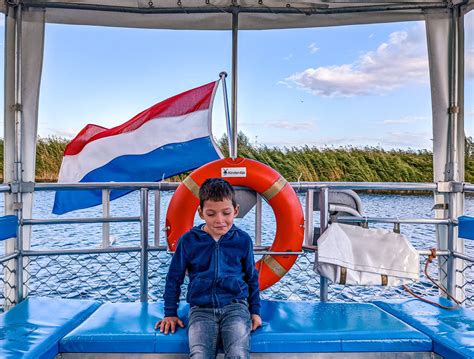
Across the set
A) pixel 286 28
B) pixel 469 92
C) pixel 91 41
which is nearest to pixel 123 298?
pixel 286 28

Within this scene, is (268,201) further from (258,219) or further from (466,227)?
(466,227)

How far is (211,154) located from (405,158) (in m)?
2.41

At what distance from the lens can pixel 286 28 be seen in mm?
2504

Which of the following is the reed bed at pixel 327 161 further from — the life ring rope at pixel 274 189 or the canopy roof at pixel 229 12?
the life ring rope at pixel 274 189

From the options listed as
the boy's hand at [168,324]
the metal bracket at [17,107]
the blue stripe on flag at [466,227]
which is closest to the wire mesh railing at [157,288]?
the blue stripe on flag at [466,227]

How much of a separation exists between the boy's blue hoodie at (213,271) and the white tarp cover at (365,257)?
0.56 m

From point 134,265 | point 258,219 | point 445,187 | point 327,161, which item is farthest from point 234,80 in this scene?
point 134,265

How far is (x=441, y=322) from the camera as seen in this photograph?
5.18 ft

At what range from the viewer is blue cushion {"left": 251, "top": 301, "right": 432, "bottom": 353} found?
1407 millimetres

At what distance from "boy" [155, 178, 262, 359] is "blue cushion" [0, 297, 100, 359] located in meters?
0.33

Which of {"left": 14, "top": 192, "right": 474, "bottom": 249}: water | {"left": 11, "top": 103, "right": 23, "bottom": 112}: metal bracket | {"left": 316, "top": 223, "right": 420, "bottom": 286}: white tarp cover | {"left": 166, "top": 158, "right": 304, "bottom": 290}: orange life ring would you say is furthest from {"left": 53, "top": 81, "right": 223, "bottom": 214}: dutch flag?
{"left": 316, "top": 223, "right": 420, "bottom": 286}: white tarp cover

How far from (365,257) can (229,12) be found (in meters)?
1.43

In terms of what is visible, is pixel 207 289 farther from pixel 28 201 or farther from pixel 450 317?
pixel 28 201

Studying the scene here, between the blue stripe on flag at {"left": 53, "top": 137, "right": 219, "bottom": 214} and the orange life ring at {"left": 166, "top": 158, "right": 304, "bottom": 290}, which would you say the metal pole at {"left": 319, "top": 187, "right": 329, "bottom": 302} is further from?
the blue stripe on flag at {"left": 53, "top": 137, "right": 219, "bottom": 214}
